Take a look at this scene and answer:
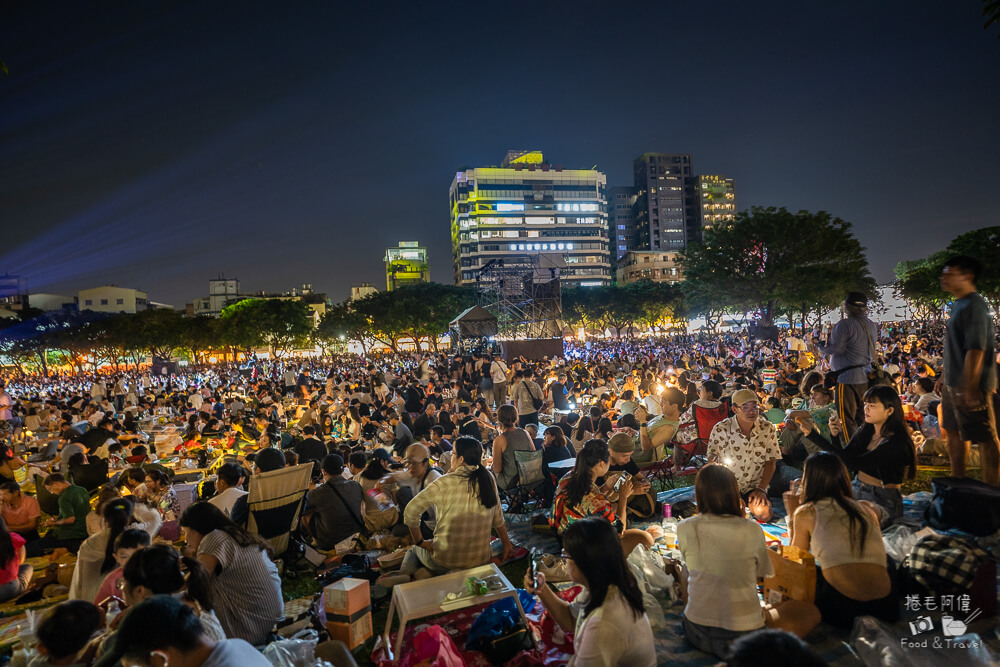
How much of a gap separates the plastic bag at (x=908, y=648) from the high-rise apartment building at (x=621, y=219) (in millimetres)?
133070

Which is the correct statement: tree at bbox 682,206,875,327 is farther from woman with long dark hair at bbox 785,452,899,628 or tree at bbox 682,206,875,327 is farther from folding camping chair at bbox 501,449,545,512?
woman with long dark hair at bbox 785,452,899,628

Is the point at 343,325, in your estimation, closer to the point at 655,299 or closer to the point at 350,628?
the point at 655,299

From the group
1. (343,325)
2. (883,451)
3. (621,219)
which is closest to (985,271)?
(883,451)

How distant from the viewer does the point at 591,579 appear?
2.59 metres

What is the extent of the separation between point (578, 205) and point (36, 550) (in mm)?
101104

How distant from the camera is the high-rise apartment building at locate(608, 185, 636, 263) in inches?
5212

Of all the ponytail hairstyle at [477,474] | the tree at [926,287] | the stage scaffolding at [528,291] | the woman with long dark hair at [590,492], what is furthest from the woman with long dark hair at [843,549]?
the tree at [926,287]

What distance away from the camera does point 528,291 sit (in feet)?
97.0

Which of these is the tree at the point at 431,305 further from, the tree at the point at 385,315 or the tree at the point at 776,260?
the tree at the point at 776,260

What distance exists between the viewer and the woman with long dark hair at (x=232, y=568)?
3.62 m

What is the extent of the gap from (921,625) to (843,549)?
2.36ft

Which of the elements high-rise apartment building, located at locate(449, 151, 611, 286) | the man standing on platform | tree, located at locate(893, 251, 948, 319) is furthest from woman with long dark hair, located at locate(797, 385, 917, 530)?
high-rise apartment building, located at locate(449, 151, 611, 286)

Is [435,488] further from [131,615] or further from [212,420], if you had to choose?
[212,420]

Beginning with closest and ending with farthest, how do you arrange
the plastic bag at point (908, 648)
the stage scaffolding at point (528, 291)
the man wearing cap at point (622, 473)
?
the plastic bag at point (908, 648) < the man wearing cap at point (622, 473) < the stage scaffolding at point (528, 291)
